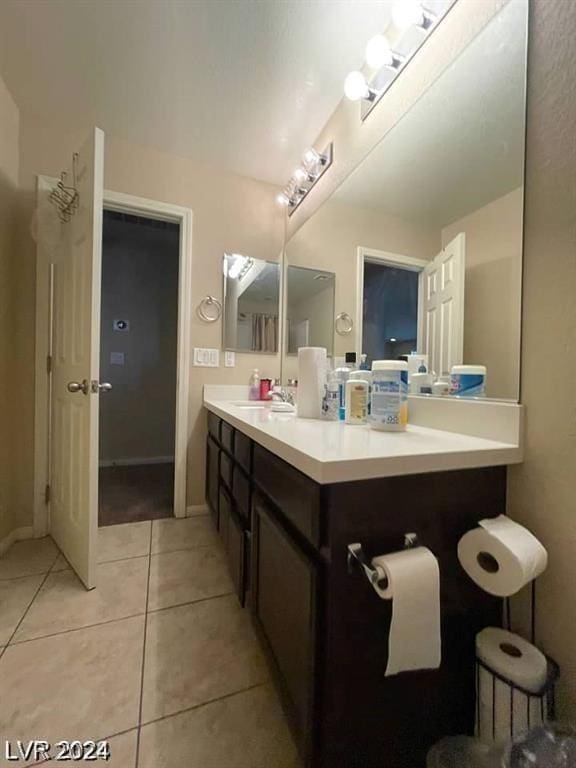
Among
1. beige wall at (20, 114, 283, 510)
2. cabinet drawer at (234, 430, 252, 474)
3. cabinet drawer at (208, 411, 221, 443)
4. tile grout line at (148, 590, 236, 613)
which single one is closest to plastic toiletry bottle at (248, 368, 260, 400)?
beige wall at (20, 114, 283, 510)

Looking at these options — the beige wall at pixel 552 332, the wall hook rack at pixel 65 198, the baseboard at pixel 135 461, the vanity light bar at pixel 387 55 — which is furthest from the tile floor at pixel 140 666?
the vanity light bar at pixel 387 55

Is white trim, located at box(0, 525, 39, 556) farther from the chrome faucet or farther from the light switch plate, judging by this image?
the chrome faucet

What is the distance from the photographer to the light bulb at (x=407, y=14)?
1.03 meters

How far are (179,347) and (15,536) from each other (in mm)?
1329

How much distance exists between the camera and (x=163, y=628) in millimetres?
1122

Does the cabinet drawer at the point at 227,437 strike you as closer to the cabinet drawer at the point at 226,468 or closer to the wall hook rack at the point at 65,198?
the cabinet drawer at the point at 226,468

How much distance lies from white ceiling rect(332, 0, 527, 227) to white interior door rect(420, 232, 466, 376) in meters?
0.12

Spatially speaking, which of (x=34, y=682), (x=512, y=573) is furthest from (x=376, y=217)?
(x=34, y=682)

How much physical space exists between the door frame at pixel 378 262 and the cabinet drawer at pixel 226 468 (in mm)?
726

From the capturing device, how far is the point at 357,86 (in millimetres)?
1286

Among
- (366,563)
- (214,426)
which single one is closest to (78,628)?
(214,426)

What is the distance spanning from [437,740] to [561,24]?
1.57 metres

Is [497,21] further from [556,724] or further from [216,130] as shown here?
[556,724]

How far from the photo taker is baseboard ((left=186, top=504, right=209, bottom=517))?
2037 millimetres
